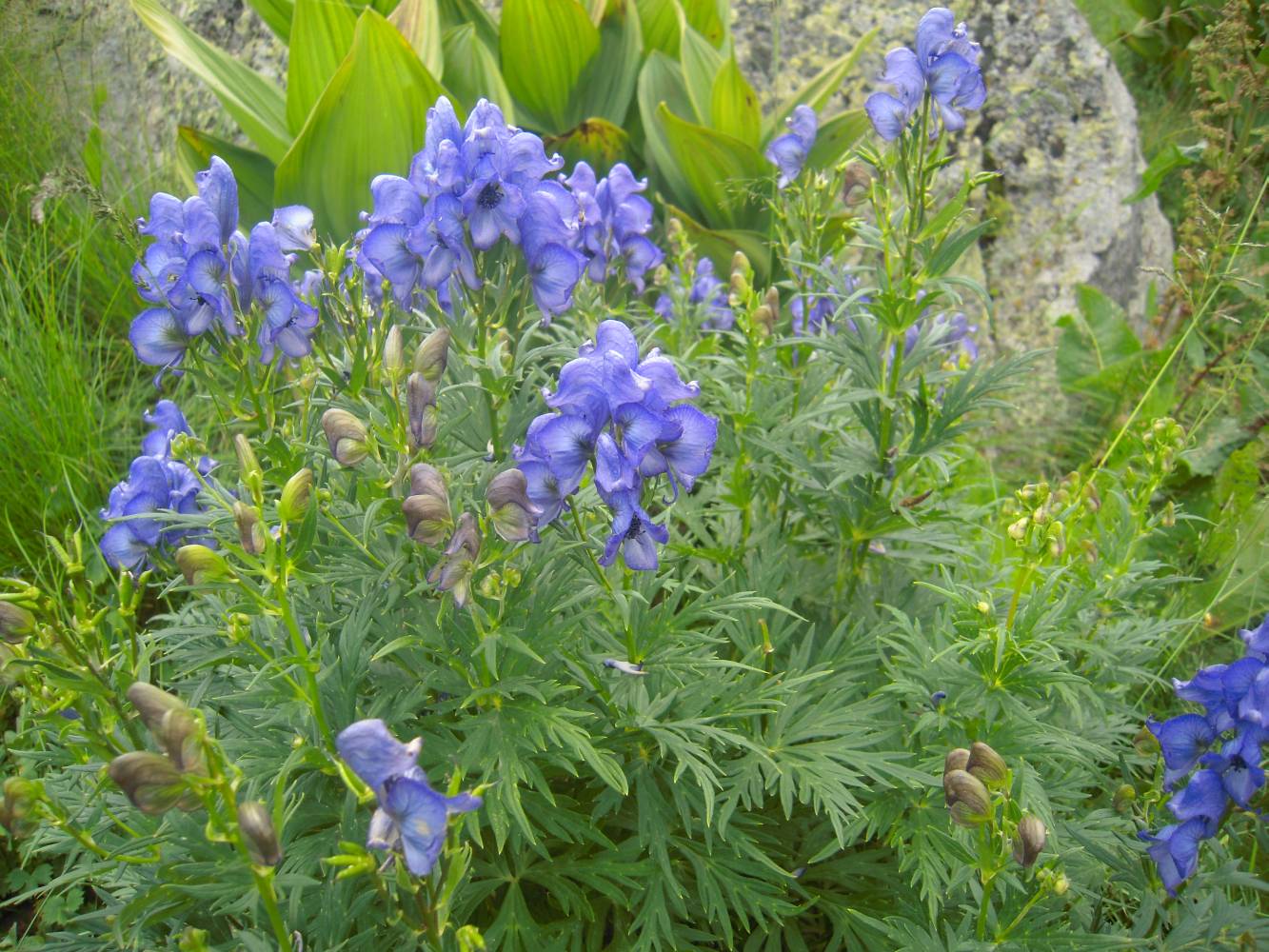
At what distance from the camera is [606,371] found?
1.38 meters

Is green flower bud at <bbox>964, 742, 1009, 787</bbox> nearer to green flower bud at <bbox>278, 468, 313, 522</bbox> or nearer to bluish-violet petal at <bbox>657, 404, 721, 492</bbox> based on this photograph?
bluish-violet petal at <bbox>657, 404, 721, 492</bbox>

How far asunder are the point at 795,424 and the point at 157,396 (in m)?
2.42

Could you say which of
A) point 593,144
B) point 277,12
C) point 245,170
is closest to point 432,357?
point 593,144

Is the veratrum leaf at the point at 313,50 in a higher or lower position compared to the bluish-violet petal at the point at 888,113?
higher

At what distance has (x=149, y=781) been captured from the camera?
116cm

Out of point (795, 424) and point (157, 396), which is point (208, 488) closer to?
point (795, 424)

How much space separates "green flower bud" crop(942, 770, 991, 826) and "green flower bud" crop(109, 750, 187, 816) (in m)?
0.90

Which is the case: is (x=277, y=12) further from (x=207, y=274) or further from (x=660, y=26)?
(x=207, y=274)

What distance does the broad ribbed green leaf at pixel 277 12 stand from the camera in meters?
3.94

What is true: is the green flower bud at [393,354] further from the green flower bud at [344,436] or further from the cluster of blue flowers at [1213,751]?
the cluster of blue flowers at [1213,751]

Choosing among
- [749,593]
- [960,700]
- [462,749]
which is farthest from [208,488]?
[960,700]

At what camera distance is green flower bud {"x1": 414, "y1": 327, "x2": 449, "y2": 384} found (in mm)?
1494

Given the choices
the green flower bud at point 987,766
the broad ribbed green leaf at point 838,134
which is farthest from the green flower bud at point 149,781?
the broad ribbed green leaf at point 838,134

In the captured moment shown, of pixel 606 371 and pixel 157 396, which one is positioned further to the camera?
pixel 157 396
